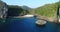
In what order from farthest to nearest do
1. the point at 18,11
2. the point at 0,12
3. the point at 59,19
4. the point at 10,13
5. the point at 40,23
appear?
the point at 18,11
the point at 10,13
the point at 0,12
the point at 59,19
the point at 40,23

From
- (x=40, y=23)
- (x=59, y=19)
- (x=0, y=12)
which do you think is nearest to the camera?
(x=40, y=23)

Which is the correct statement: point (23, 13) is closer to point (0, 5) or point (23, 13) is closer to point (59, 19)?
point (0, 5)

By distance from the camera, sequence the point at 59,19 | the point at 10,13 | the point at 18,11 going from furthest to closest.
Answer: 1. the point at 18,11
2. the point at 10,13
3. the point at 59,19

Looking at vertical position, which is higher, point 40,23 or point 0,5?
point 0,5

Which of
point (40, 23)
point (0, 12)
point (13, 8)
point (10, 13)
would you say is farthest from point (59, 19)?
point (13, 8)

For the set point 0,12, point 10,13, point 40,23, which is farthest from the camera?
point 10,13

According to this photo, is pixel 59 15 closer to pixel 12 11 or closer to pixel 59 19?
pixel 59 19

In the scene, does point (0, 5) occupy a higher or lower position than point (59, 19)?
higher

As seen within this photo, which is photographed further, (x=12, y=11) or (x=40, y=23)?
(x=12, y=11)

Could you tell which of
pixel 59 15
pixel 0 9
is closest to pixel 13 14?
pixel 0 9
